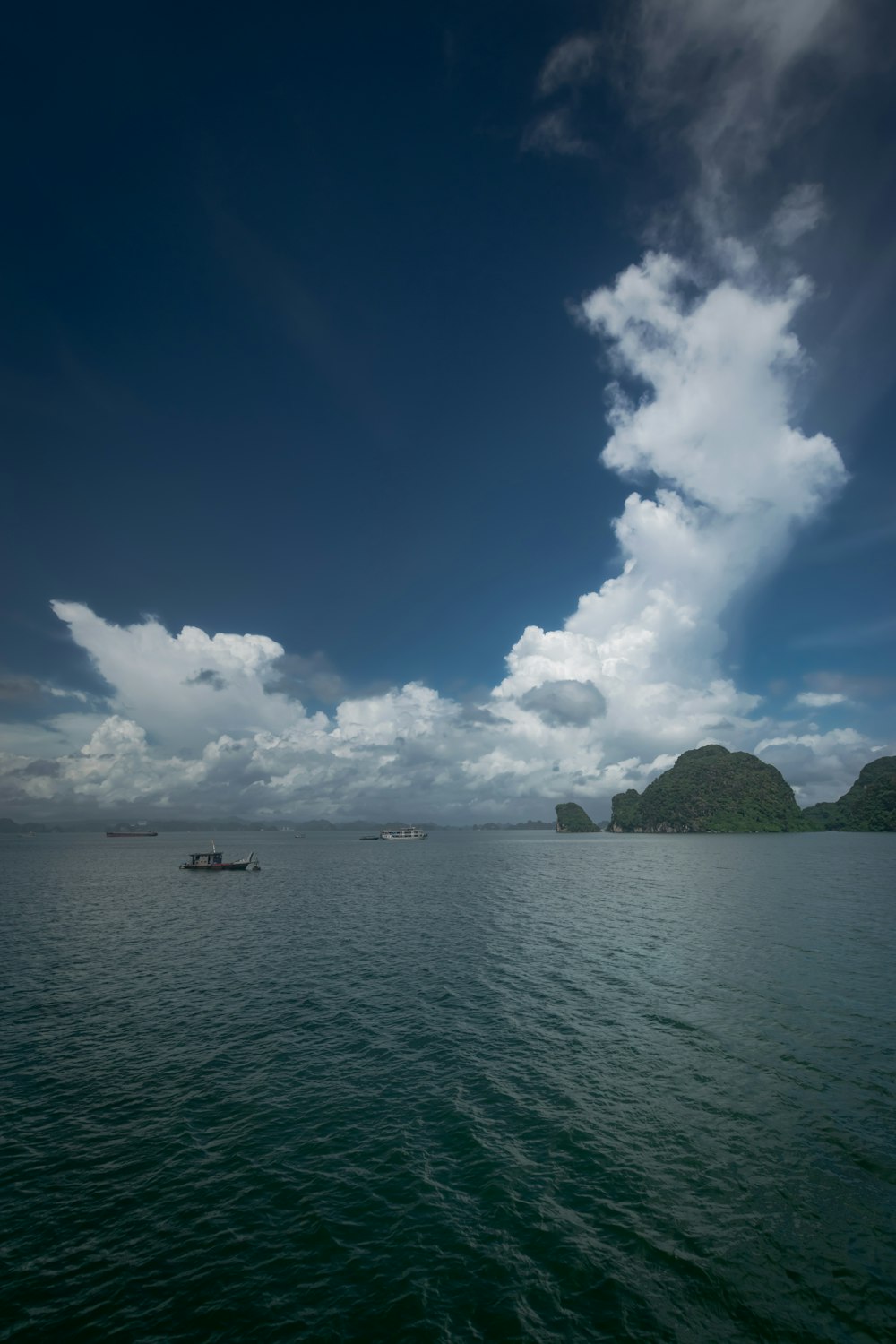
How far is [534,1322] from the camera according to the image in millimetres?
15203

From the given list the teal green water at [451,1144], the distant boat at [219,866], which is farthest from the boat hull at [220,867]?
the teal green water at [451,1144]

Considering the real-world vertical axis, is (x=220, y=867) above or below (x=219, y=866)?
below

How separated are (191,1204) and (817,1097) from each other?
25978 mm

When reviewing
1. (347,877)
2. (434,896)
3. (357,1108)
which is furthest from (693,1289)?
(347,877)

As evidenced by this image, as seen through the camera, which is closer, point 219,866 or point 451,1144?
point 451,1144

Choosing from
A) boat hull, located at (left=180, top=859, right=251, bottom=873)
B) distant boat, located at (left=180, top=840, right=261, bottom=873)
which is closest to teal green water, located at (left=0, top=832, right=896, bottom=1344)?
boat hull, located at (left=180, top=859, right=251, bottom=873)

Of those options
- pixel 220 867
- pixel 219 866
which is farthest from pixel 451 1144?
pixel 220 867

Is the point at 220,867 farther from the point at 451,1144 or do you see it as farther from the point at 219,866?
the point at 451,1144

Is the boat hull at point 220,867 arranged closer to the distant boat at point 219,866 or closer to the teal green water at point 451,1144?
the distant boat at point 219,866

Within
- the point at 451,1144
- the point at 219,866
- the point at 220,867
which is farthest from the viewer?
the point at 220,867

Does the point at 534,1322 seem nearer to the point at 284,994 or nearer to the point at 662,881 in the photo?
the point at 284,994

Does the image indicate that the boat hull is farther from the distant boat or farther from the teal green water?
the teal green water

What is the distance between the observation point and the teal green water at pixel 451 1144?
15.9 m

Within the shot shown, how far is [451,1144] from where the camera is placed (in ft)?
76.9
